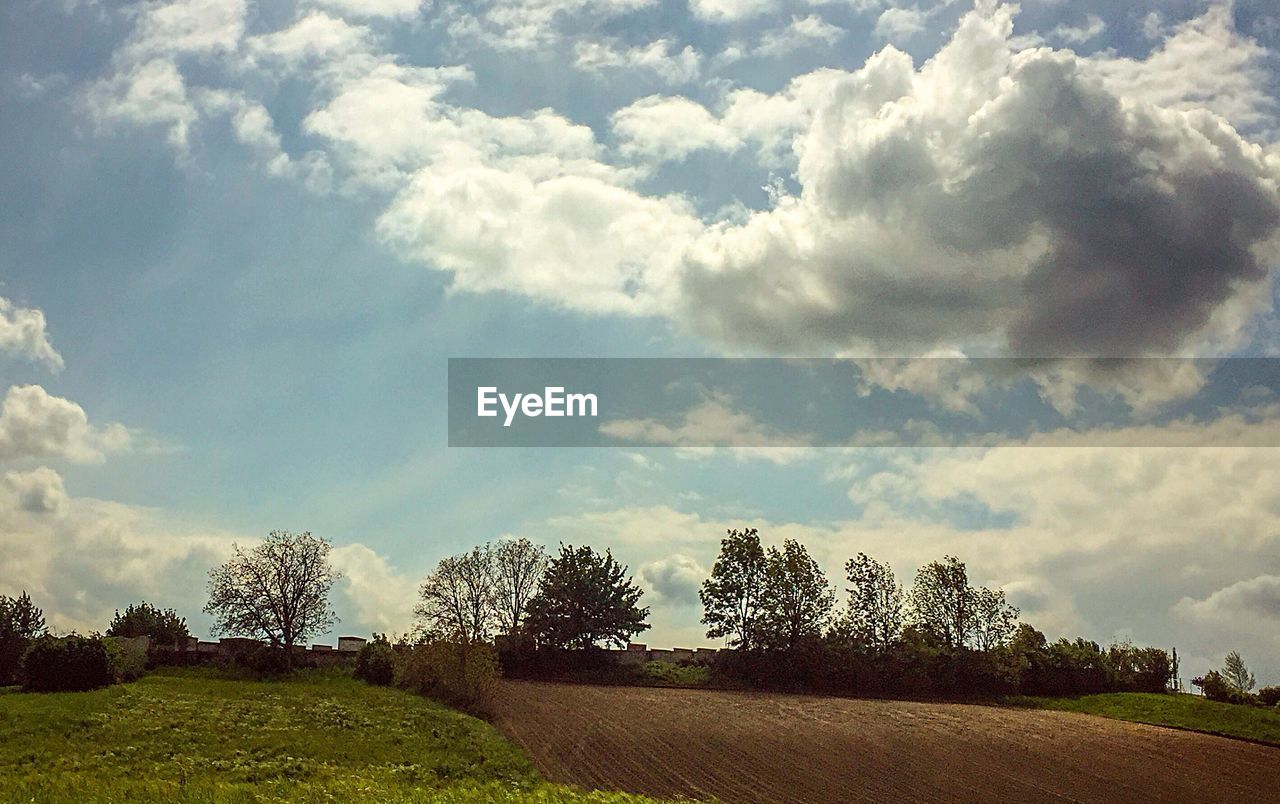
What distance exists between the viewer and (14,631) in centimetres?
7019

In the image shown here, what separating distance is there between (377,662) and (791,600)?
37.8 metres

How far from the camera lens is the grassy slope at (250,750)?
2520 cm

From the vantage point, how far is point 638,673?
282 ft

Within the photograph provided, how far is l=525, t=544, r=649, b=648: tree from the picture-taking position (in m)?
88.7

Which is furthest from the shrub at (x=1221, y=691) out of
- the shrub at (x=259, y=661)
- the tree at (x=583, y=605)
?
the shrub at (x=259, y=661)

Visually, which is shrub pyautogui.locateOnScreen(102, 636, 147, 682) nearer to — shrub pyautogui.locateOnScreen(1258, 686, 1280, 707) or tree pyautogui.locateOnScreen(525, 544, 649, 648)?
tree pyautogui.locateOnScreen(525, 544, 649, 648)

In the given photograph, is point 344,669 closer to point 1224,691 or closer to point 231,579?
point 231,579

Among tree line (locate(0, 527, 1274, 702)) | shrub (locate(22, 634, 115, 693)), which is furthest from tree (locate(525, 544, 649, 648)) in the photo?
shrub (locate(22, 634, 115, 693))

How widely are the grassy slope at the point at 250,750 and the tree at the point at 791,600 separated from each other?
40751 mm

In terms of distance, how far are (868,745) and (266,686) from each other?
35286 millimetres

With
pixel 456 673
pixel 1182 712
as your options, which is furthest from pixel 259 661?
pixel 1182 712

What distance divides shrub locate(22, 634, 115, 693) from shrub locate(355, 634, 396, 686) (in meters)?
18.0

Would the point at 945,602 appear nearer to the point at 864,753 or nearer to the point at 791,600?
the point at 791,600

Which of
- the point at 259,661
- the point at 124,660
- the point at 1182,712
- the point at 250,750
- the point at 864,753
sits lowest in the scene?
the point at 1182,712
